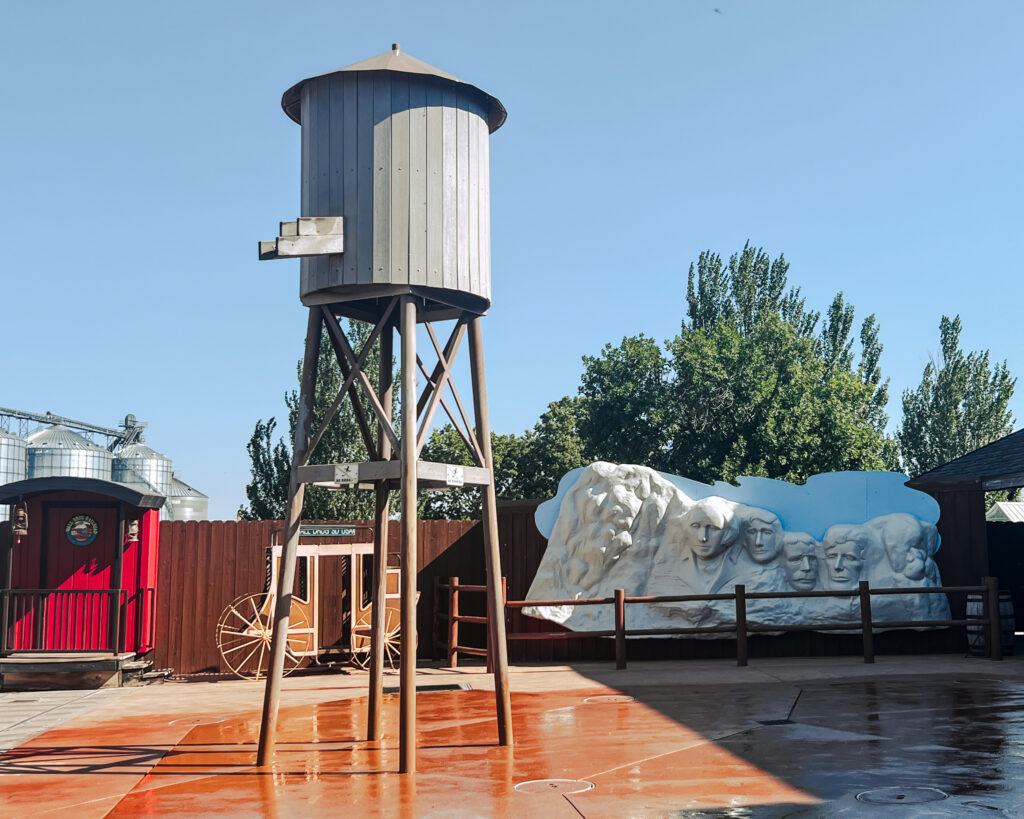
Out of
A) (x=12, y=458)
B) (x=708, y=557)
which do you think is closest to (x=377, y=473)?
(x=708, y=557)

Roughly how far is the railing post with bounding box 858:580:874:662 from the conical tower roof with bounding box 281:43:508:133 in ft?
28.4

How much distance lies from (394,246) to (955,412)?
3773 cm

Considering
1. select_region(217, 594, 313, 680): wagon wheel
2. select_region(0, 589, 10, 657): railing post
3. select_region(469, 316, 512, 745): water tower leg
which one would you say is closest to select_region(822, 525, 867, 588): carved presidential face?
select_region(217, 594, 313, 680): wagon wheel

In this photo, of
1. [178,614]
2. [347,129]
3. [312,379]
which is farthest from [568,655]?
[347,129]

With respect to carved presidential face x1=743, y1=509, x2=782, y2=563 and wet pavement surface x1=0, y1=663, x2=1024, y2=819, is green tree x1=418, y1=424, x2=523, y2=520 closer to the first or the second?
carved presidential face x1=743, y1=509, x2=782, y2=563

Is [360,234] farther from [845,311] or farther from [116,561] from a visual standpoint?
[845,311]

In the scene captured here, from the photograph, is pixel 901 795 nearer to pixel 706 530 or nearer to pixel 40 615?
pixel 706 530

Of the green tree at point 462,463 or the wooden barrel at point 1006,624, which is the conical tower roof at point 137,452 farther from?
the wooden barrel at point 1006,624

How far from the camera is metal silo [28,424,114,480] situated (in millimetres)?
50319

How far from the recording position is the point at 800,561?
52.7 feet

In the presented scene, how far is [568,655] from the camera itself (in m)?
16.3

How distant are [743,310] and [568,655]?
2896cm

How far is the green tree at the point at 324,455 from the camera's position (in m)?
30.7

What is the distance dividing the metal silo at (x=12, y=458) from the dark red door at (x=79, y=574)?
37.7 m
